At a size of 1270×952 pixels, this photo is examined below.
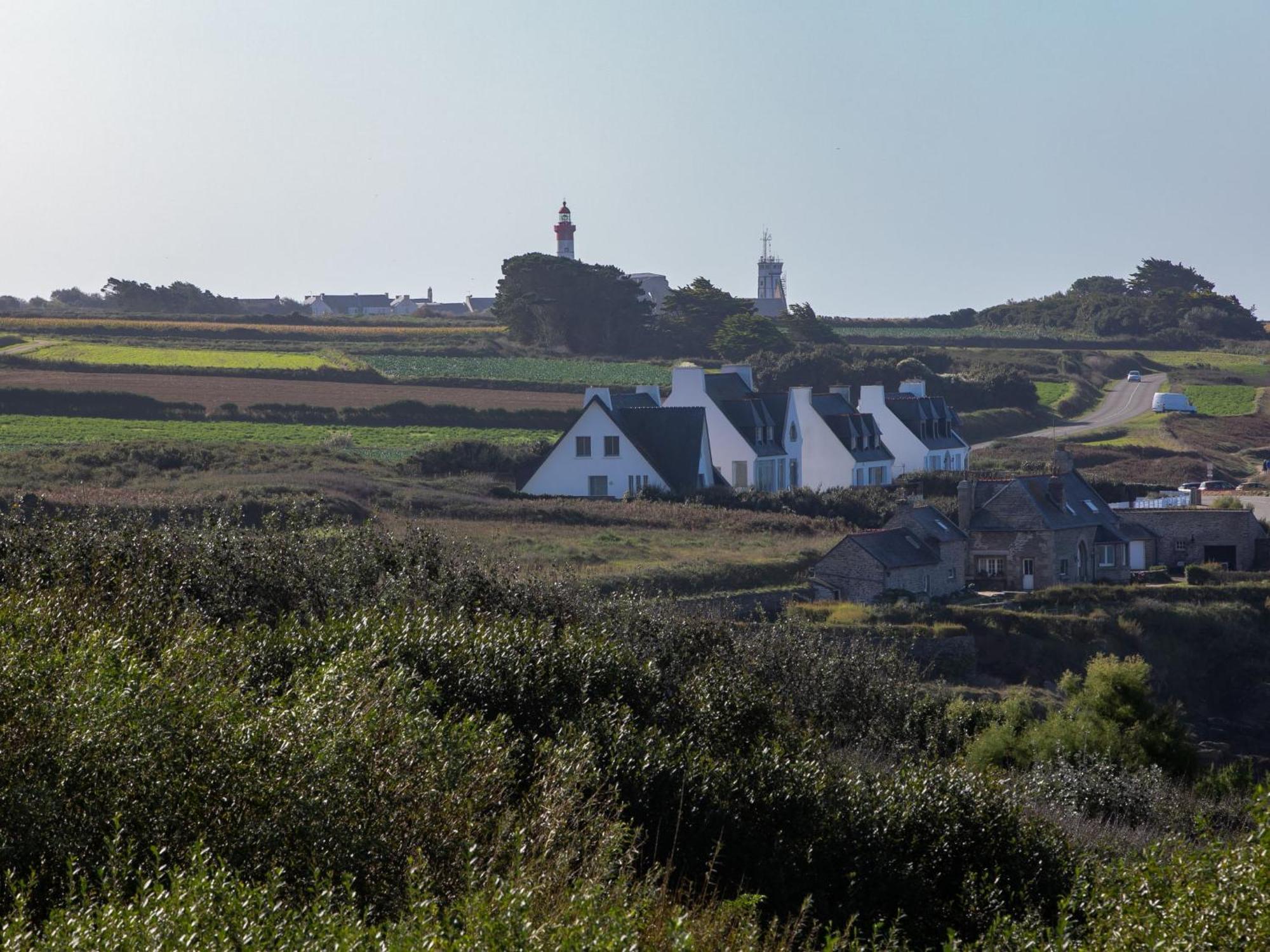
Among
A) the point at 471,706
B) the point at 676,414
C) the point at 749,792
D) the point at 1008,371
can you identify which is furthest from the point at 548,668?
the point at 1008,371

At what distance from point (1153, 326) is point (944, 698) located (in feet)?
360

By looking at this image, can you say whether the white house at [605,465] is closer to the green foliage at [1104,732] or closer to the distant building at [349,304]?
the green foliage at [1104,732]

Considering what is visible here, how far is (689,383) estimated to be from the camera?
194 feet

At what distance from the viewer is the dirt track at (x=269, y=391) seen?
66.2m

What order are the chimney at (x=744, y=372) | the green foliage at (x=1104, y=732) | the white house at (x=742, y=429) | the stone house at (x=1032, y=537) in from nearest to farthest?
the green foliage at (x=1104, y=732)
the stone house at (x=1032, y=537)
the white house at (x=742, y=429)
the chimney at (x=744, y=372)

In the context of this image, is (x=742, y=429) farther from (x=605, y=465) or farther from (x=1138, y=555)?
(x=1138, y=555)

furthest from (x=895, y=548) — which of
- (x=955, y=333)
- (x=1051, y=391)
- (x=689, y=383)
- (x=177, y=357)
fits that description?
(x=955, y=333)

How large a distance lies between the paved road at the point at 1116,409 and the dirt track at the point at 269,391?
23.8m

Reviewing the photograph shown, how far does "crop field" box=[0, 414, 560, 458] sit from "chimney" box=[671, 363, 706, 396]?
6318 millimetres

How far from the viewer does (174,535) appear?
2088cm

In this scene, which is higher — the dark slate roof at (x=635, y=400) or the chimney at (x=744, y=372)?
the chimney at (x=744, y=372)

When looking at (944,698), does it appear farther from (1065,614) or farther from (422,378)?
(422,378)

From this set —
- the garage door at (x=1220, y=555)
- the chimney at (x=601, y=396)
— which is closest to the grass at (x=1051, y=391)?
the garage door at (x=1220, y=555)

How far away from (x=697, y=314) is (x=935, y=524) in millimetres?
63311
